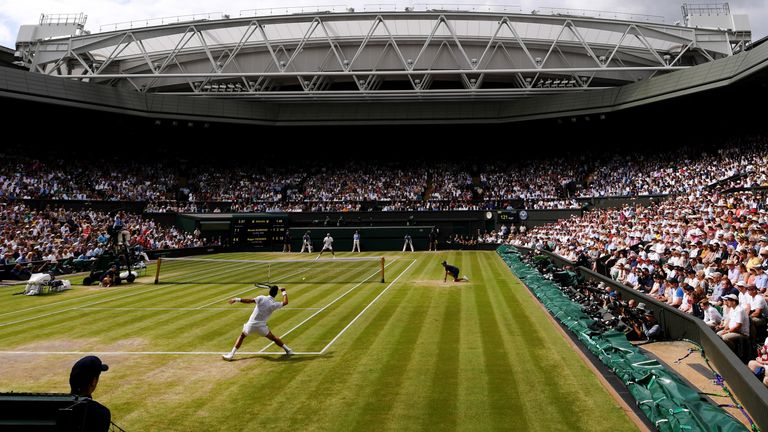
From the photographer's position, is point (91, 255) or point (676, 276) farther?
point (91, 255)

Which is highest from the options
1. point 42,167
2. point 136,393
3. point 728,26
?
point 728,26

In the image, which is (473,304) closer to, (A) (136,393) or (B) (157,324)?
(B) (157,324)

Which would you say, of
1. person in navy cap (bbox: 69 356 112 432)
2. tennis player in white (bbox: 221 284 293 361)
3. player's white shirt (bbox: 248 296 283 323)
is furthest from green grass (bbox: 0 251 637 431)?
person in navy cap (bbox: 69 356 112 432)

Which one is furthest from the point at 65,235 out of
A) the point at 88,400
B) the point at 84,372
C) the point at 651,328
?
the point at 88,400

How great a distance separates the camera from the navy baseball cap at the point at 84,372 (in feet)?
13.3

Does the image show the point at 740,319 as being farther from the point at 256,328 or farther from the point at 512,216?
the point at 512,216

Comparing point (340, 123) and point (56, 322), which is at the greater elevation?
point (340, 123)

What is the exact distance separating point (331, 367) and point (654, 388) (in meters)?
6.16

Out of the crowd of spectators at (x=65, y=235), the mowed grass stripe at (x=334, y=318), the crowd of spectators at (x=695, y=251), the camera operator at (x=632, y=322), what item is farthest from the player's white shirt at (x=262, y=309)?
the crowd of spectators at (x=65, y=235)

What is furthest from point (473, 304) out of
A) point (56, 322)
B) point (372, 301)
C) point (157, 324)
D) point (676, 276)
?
point (56, 322)

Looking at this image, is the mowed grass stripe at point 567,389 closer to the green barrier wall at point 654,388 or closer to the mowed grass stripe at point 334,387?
the green barrier wall at point 654,388

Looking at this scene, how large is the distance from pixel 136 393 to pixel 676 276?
15.6 m

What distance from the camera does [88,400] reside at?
12.6ft

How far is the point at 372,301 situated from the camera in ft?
61.0
